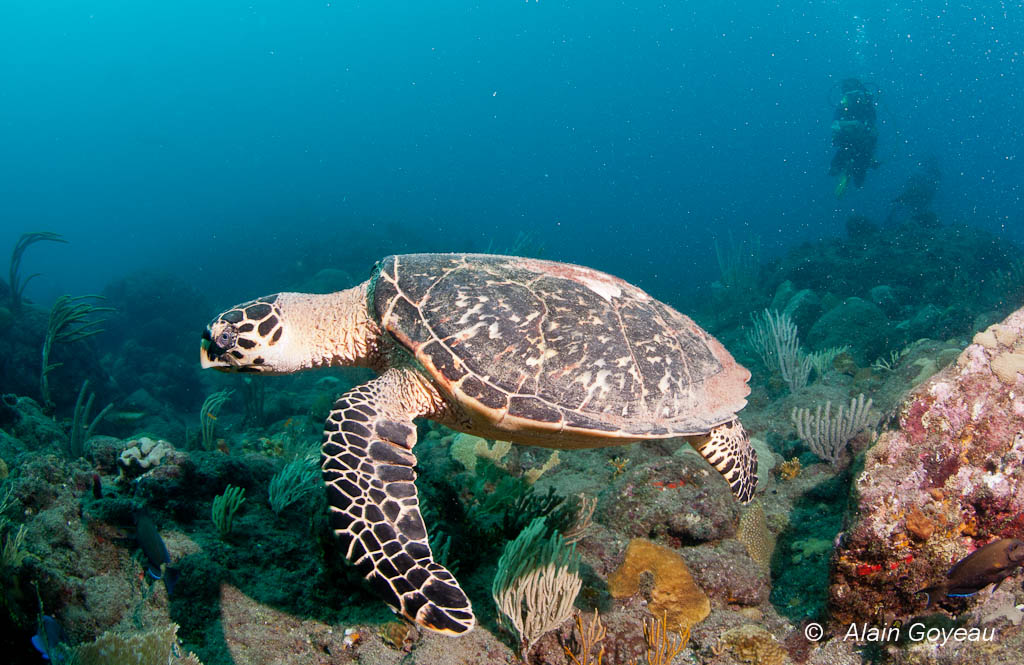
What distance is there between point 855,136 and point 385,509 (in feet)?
71.0

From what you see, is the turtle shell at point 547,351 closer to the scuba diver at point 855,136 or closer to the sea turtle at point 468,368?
the sea turtle at point 468,368

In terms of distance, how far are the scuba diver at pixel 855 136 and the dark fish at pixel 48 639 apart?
21637 millimetres

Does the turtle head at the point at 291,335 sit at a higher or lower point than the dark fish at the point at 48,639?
higher

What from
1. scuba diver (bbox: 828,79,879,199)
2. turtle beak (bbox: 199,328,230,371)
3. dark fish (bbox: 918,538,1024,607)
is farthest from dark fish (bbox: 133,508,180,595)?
scuba diver (bbox: 828,79,879,199)

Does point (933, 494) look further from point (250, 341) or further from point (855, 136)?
point (855, 136)

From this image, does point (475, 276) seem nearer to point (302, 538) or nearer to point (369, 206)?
point (302, 538)

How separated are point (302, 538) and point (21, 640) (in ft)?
4.78

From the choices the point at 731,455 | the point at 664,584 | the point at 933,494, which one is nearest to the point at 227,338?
the point at 664,584

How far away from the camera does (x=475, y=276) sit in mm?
3451

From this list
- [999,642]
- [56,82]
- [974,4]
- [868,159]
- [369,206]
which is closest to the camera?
[999,642]

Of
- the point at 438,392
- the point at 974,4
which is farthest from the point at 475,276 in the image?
the point at 974,4

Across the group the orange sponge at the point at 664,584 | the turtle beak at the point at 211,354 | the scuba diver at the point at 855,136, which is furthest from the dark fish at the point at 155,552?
the scuba diver at the point at 855,136

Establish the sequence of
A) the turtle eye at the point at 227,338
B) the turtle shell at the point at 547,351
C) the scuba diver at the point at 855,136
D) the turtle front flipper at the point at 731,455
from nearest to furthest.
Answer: the turtle shell at the point at 547,351
the turtle eye at the point at 227,338
the turtle front flipper at the point at 731,455
the scuba diver at the point at 855,136

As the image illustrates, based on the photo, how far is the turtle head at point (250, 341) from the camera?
3316 mm
